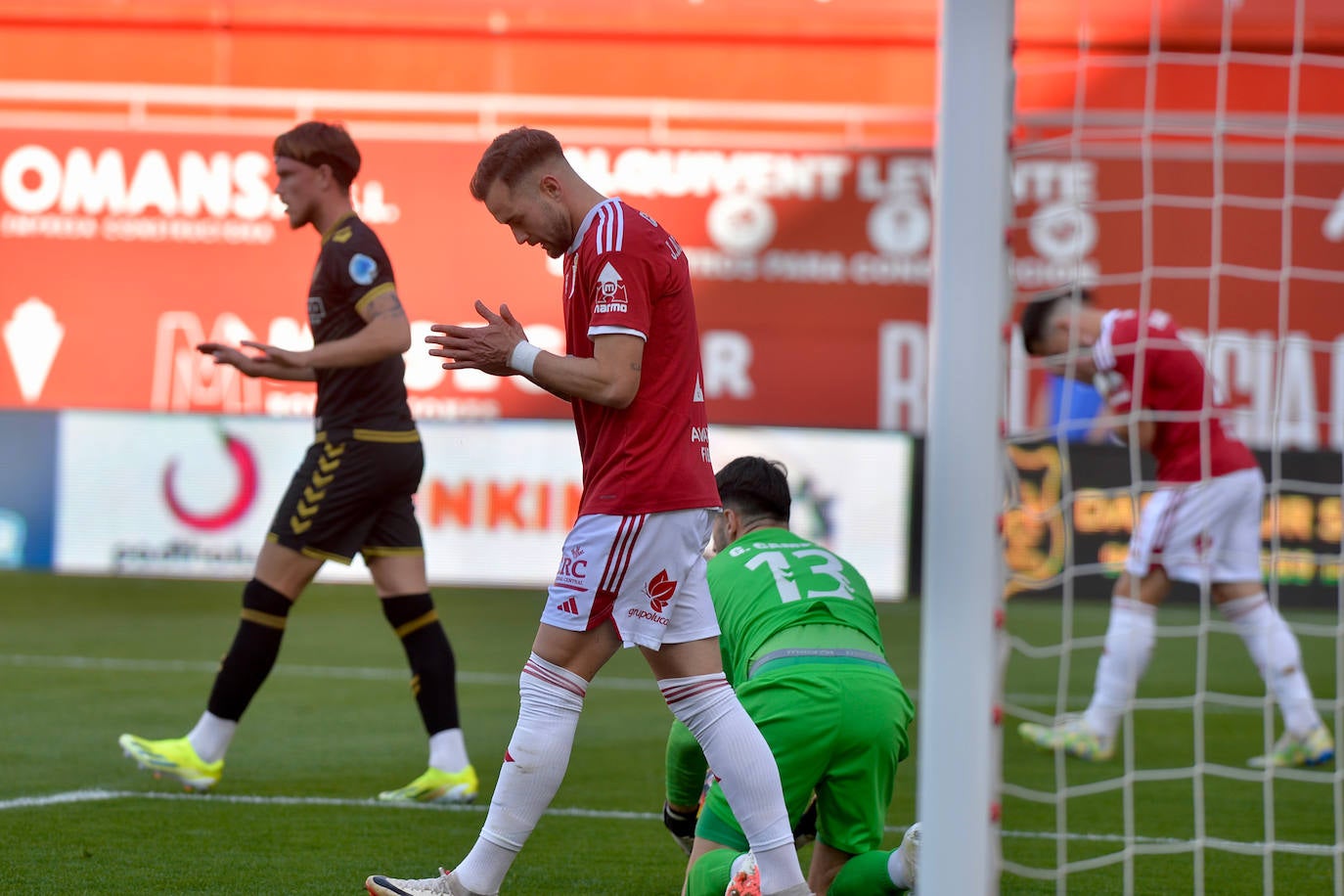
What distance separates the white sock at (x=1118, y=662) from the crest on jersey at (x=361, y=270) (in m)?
3.37

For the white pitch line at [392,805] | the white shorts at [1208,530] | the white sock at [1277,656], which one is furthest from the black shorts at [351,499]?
the white sock at [1277,656]

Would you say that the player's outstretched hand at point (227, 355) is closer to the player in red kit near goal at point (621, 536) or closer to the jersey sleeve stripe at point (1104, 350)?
the player in red kit near goal at point (621, 536)

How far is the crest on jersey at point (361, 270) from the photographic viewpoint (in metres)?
5.20

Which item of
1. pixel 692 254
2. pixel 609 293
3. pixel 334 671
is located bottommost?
pixel 334 671

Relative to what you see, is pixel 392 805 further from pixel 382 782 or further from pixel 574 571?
pixel 574 571

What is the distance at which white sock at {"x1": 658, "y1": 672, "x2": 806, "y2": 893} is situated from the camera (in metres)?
3.48

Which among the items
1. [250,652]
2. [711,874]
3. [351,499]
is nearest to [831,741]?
[711,874]

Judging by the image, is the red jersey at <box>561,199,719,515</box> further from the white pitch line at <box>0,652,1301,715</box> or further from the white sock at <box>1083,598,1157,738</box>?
the white pitch line at <box>0,652,1301,715</box>

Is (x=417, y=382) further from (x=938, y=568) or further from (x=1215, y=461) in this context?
(x=938, y=568)

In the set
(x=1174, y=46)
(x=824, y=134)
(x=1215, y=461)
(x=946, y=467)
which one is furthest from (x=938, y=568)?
(x=1174, y=46)

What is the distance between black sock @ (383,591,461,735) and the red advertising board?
11.2 m

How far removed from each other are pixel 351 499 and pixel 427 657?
572 millimetres

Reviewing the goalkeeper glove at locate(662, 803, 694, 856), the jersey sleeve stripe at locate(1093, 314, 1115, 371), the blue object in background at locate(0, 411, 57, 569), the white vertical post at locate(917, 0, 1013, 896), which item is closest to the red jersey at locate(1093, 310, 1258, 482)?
the jersey sleeve stripe at locate(1093, 314, 1115, 371)

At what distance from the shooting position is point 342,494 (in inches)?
207
